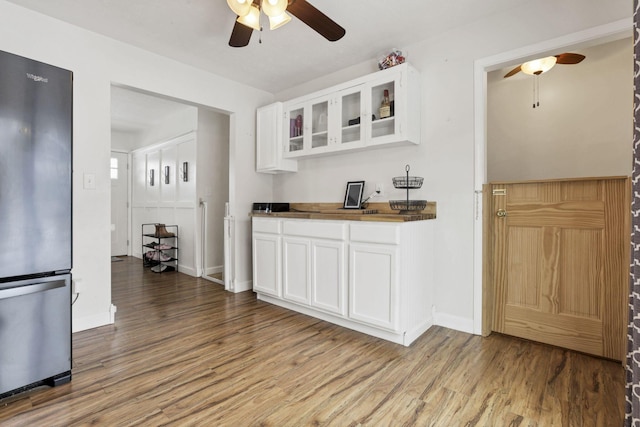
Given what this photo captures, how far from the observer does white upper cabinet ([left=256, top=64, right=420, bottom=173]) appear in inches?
104

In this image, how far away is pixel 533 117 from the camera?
3283 millimetres

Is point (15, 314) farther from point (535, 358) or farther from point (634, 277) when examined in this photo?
point (535, 358)

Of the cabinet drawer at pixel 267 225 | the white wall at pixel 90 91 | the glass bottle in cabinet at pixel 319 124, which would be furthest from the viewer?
the glass bottle in cabinet at pixel 319 124

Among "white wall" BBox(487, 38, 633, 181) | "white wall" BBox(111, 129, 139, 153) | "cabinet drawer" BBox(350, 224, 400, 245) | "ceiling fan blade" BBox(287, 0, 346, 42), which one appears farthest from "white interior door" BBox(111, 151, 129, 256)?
"white wall" BBox(487, 38, 633, 181)

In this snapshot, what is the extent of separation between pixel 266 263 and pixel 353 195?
3.73ft

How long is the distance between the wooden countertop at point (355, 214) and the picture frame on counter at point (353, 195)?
9cm

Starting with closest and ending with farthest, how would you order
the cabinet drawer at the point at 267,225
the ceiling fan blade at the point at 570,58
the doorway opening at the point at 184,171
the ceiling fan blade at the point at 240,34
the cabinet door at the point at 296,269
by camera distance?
1. the ceiling fan blade at the point at 240,34
2. the ceiling fan blade at the point at 570,58
3. the cabinet door at the point at 296,269
4. the cabinet drawer at the point at 267,225
5. the doorway opening at the point at 184,171

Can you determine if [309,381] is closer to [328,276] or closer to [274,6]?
[328,276]

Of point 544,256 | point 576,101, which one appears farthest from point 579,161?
point 544,256

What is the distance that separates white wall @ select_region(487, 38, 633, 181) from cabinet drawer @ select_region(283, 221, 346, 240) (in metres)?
2.16

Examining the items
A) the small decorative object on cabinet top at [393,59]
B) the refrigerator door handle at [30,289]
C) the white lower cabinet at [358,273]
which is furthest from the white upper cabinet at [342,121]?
the refrigerator door handle at [30,289]

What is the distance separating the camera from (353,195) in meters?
3.22

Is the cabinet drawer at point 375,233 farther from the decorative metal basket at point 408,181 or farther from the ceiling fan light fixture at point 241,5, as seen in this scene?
the ceiling fan light fixture at point 241,5

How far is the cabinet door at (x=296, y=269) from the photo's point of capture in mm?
2853
